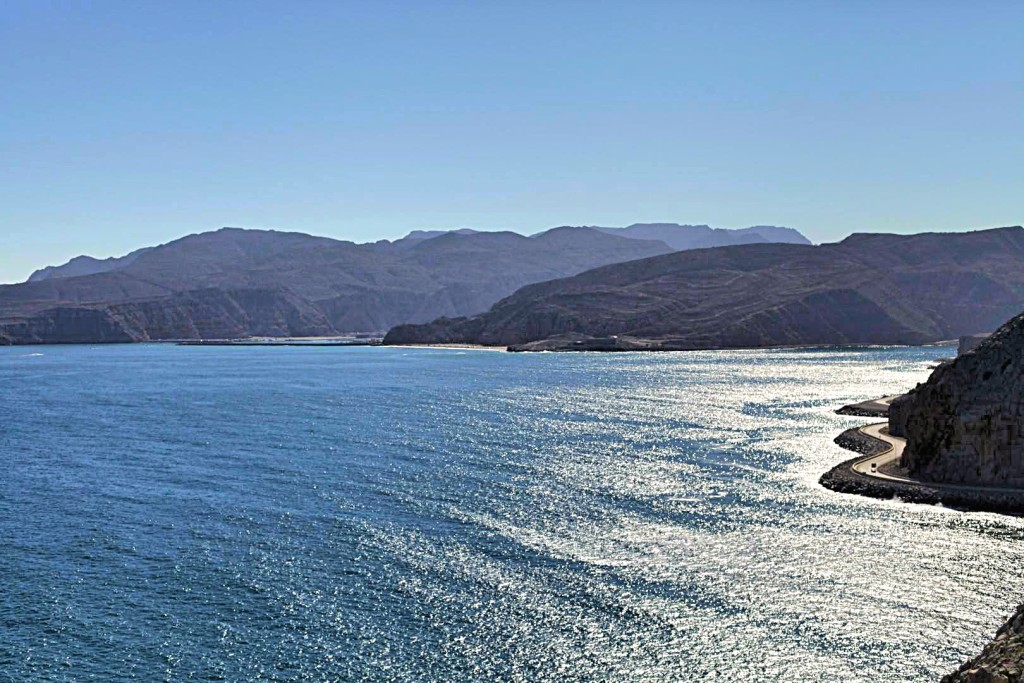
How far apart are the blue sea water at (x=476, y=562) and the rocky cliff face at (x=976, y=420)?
327 inches

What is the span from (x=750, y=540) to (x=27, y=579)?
4032 centimetres

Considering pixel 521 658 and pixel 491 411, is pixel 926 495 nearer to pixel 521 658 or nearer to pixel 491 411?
pixel 521 658

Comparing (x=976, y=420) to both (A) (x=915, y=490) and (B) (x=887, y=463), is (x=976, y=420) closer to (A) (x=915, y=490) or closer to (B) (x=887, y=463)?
(A) (x=915, y=490)

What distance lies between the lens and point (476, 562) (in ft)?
165

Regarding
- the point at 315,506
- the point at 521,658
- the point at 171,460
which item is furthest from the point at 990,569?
the point at 171,460

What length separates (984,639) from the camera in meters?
38.9

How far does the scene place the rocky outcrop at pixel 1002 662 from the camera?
79.8 feet

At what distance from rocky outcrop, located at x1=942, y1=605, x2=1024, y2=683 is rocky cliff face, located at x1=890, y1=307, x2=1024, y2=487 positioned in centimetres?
4102

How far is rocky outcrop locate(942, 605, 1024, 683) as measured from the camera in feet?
79.8

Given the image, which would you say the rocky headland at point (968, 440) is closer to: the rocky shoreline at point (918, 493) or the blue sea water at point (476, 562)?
the rocky shoreline at point (918, 493)

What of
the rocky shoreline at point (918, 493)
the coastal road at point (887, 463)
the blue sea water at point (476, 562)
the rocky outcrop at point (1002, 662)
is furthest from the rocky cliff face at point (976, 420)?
the rocky outcrop at point (1002, 662)

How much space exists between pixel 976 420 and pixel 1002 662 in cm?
4635

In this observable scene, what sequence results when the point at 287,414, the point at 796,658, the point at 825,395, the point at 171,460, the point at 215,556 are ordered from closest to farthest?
1. the point at 796,658
2. the point at 215,556
3. the point at 171,460
4. the point at 287,414
5. the point at 825,395

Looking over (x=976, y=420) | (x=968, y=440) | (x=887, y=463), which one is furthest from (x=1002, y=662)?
(x=887, y=463)
